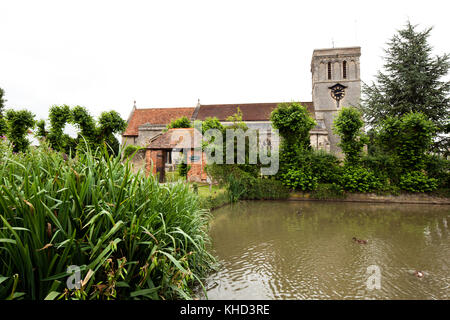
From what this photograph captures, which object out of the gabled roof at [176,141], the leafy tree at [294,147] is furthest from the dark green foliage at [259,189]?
the gabled roof at [176,141]

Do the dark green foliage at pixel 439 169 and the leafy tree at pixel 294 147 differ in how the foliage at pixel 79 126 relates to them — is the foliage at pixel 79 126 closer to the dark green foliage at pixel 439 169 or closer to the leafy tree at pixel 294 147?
the leafy tree at pixel 294 147

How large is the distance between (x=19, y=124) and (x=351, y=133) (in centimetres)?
1865

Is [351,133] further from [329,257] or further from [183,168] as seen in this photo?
[183,168]

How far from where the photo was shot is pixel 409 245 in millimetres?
6012

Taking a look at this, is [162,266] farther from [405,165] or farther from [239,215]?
[405,165]

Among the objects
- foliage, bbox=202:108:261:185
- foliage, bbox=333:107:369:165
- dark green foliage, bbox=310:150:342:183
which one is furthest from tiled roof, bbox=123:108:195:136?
foliage, bbox=333:107:369:165

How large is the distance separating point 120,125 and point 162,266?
725 inches

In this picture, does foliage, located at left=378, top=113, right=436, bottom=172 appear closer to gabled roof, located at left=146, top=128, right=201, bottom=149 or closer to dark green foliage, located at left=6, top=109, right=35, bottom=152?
gabled roof, located at left=146, top=128, right=201, bottom=149

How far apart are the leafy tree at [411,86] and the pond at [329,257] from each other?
36.7 ft

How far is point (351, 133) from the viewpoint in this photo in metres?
14.2

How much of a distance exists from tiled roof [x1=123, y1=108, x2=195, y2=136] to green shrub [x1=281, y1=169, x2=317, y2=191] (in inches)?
896

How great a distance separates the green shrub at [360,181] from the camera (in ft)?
44.1

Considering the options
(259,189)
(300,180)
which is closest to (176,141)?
(259,189)

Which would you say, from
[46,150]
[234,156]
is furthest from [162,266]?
[234,156]
